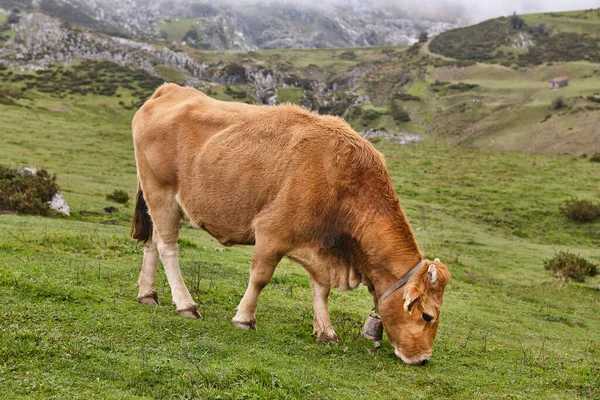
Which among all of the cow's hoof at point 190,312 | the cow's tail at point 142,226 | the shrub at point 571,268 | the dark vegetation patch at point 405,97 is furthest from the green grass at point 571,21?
the cow's hoof at point 190,312

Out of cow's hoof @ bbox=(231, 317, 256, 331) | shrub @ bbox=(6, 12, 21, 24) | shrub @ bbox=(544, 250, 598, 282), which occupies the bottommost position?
shrub @ bbox=(544, 250, 598, 282)

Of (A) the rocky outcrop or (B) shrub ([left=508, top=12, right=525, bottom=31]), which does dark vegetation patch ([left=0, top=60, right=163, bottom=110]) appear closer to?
(A) the rocky outcrop

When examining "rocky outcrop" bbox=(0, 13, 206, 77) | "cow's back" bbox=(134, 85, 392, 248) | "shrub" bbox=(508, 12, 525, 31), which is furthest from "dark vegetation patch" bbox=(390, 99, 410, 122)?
"cow's back" bbox=(134, 85, 392, 248)

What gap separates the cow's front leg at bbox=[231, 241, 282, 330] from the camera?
7.71 metres

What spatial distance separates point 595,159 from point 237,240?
49.1 meters

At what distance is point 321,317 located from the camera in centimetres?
843

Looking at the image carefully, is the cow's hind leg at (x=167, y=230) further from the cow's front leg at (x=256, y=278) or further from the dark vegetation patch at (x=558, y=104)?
the dark vegetation patch at (x=558, y=104)

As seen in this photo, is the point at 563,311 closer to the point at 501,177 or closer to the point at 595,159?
the point at 501,177

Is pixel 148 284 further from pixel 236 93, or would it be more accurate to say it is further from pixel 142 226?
pixel 236 93

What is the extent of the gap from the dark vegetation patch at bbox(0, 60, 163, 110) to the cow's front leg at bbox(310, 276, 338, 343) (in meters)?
86.1

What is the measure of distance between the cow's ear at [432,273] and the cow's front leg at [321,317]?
1.81m

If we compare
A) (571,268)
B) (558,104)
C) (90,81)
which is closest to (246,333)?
(571,268)

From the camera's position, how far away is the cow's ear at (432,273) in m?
7.00

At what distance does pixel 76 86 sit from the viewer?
9800cm
